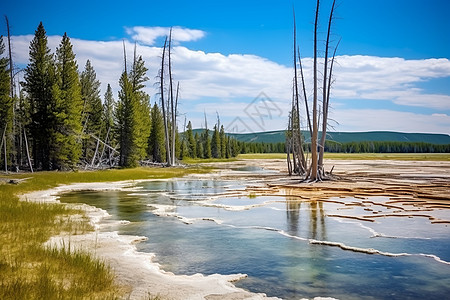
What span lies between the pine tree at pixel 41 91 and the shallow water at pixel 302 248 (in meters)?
30.4

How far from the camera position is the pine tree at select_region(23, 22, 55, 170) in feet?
143

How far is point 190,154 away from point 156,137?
3420cm

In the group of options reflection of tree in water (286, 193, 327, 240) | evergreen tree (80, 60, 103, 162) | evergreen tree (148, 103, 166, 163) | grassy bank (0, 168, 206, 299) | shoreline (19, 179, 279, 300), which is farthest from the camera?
evergreen tree (148, 103, 166, 163)

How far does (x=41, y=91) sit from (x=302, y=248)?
42111 mm

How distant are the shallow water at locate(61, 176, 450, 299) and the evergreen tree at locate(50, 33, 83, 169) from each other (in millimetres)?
29690

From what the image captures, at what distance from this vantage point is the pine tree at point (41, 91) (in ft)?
143

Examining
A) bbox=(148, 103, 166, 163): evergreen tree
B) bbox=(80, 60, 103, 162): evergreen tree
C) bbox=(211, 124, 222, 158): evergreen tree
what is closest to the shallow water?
bbox=(80, 60, 103, 162): evergreen tree

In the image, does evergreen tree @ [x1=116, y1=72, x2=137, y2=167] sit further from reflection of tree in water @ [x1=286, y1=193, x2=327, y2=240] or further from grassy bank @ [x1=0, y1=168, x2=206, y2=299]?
grassy bank @ [x1=0, y1=168, x2=206, y2=299]

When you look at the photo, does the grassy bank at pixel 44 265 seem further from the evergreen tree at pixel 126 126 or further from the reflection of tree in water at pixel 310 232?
the evergreen tree at pixel 126 126

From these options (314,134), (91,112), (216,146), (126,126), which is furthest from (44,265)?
(216,146)

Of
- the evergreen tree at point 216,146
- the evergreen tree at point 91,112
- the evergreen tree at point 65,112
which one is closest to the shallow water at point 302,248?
the evergreen tree at point 65,112

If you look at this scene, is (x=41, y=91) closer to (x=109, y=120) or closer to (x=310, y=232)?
(x=109, y=120)

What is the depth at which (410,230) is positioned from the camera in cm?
1227

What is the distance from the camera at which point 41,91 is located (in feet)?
145
